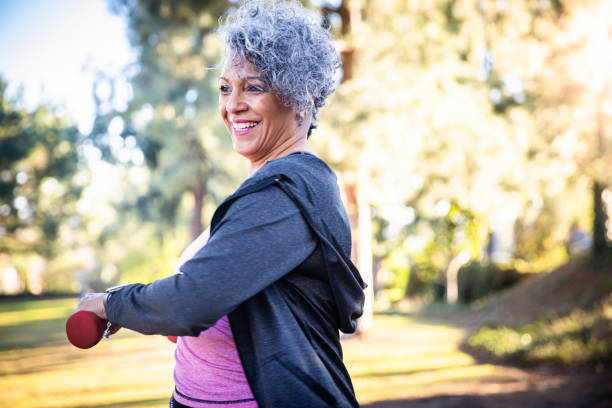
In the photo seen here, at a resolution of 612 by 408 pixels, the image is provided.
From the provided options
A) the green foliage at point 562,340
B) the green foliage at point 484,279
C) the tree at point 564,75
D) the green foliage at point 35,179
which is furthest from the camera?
the green foliage at point 35,179

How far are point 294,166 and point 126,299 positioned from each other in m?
0.53

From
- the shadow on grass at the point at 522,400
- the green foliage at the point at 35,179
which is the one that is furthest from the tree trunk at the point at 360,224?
the green foliage at the point at 35,179

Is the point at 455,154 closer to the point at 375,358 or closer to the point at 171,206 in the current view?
the point at 375,358

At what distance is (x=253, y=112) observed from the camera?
1640mm

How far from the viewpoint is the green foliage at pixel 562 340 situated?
27.4 feet

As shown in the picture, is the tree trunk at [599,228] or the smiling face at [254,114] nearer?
the smiling face at [254,114]

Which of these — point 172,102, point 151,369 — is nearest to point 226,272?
point 151,369

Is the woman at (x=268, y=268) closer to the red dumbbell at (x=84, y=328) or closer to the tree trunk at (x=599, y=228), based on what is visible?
the red dumbbell at (x=84, y=328)

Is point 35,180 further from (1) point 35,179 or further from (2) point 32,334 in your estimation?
(2) point 32,334

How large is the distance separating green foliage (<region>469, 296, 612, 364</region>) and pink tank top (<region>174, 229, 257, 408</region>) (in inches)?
318

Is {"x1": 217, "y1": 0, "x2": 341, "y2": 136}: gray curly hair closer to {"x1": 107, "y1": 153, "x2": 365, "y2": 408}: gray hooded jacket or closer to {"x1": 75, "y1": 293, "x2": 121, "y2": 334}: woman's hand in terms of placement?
{"x1": 107, "y1": 153, "x2": 365, "y2": 408}: gray hooded jacket

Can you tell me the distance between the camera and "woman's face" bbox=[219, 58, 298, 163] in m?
1.61

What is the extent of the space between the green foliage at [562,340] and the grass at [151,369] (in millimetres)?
611

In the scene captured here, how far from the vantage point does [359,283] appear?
1.55 m
